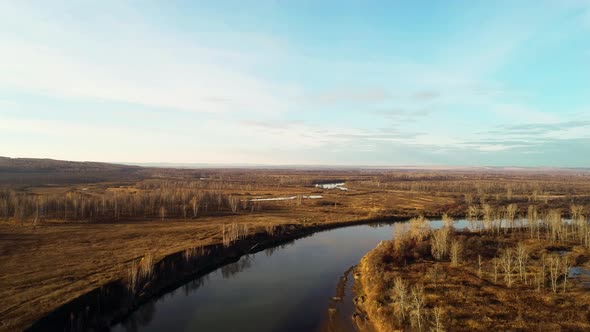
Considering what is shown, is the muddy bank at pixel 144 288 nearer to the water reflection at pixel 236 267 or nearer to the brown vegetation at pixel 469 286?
A: the water reflection at pixel 236 267

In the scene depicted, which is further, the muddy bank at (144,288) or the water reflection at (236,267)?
the water reflection at (236,267)

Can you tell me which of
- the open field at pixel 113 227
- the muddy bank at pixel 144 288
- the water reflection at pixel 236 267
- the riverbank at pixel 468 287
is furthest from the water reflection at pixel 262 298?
the open field at pixel 113 227

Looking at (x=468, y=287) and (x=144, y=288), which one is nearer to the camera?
(x=468, y=287)

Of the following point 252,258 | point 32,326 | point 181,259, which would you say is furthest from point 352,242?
point 32,326

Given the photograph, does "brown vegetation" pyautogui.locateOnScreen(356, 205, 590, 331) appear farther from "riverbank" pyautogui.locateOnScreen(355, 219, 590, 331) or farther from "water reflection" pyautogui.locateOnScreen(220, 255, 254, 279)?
"water reflection" pyautogui.locateOnScreen(220, 255, 254, 279)

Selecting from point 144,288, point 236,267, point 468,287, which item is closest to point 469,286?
point 468,287

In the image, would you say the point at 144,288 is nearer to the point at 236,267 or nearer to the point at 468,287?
the point at 236,267

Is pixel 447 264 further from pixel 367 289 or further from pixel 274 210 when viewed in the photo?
pixel 274 210

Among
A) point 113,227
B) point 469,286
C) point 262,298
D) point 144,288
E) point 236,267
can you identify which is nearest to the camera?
point 469,286
